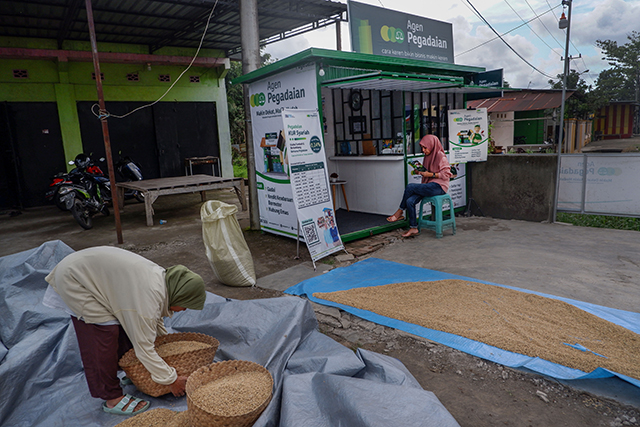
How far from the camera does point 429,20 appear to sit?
816 centimetres

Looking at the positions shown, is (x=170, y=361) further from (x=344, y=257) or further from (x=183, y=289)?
(x=344, y=257)

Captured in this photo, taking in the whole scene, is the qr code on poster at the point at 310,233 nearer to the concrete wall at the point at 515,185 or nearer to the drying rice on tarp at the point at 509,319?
the drying rice on tarp at the point at 509,319

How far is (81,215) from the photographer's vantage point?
7.37 m

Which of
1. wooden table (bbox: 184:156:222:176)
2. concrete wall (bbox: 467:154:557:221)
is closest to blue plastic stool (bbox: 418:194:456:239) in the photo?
concrete wall (bbox: 467:154:557:221)

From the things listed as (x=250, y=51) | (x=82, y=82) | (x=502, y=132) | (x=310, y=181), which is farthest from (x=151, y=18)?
(x=502, y=132)

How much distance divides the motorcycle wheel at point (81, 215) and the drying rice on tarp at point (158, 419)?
19.7 ft

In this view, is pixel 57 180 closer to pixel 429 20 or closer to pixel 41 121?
pixel 41 121

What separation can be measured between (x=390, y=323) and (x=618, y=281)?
2.48 m

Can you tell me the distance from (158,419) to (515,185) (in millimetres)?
6474

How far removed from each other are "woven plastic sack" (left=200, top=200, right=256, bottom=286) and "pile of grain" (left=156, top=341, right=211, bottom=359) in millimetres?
1730

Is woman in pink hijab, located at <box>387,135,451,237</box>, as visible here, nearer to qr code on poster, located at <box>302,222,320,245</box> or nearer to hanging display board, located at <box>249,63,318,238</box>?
qr code on poster, located at <box>302,222,320,245</box>

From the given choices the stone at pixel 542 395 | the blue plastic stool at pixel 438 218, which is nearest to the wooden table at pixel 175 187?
the blue plastic stool at pixel 438 218

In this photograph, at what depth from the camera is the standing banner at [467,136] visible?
7.02 m

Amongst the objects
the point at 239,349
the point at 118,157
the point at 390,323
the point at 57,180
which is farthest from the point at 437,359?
the point at 118,157
